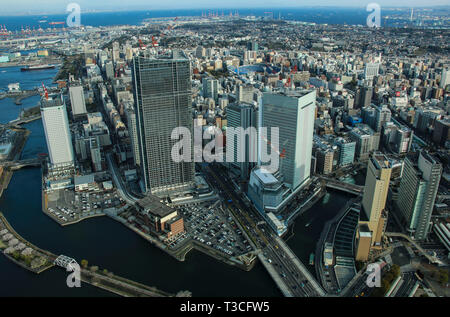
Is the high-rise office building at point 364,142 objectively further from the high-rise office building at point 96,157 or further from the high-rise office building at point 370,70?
the high-rise office building at point 370,70

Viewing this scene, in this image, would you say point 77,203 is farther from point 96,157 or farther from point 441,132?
point 441,132

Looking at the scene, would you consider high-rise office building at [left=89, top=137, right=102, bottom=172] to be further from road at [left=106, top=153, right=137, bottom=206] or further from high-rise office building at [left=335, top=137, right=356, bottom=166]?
high-rise office building at [left=335, top=137, right=356, bottom=166]

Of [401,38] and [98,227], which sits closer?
[98,227]

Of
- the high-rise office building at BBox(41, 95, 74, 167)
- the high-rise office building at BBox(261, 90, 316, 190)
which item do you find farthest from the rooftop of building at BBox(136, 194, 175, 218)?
the high-rise office building at BBox(41, 95, 74, 167)

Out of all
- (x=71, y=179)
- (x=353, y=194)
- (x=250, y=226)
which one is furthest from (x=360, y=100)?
(x=71, y=179)

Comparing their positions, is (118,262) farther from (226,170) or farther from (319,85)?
(319,85)
